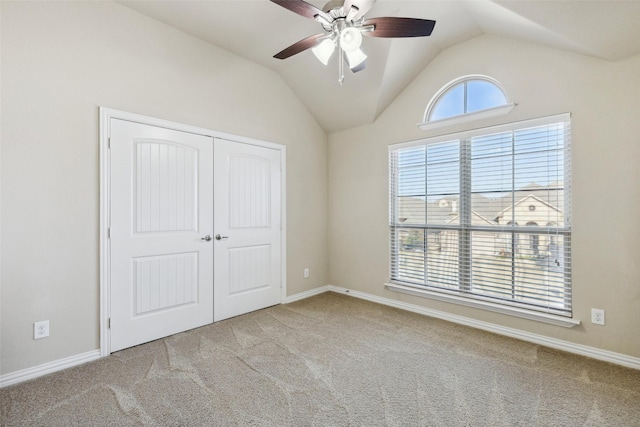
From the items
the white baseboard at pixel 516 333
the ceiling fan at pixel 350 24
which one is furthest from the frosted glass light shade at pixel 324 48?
the white baseboard at pixel 516 333

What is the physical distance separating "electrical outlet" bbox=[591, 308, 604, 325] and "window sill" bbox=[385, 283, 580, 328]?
0.36ft

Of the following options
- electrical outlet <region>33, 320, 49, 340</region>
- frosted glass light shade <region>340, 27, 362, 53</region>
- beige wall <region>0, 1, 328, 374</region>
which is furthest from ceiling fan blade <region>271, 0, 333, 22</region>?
electrical outlet <region>33, 320, 49, 340</region>

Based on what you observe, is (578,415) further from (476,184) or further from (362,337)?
(476,184)

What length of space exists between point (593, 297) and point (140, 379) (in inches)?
144

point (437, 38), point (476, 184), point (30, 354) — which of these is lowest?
point (30, 354)

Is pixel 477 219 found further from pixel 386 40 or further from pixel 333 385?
pixel 333 385

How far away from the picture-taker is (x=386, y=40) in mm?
2959

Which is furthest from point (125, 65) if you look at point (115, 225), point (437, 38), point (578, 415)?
point (578, 415)

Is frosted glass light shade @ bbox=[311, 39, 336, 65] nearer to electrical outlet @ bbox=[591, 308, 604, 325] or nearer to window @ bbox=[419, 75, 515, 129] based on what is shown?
window @ bbox=[419, 75, 515, 129]

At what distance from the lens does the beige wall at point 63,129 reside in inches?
85.7

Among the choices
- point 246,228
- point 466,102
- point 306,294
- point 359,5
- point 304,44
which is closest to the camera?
point 359,5

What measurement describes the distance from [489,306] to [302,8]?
122 inches

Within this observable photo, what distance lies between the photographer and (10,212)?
216 cm

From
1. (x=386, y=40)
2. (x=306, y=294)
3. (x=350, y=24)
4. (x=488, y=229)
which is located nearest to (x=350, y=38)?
(x=350, y=24)
